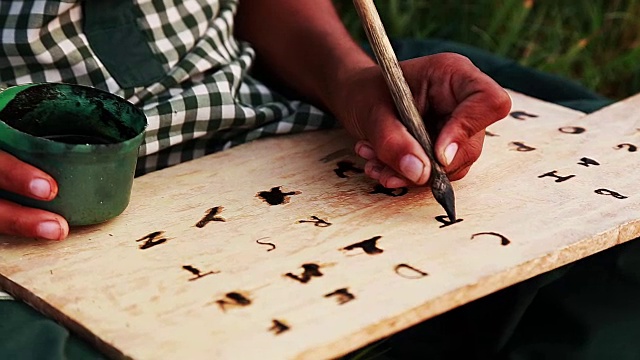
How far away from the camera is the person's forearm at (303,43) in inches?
54.5

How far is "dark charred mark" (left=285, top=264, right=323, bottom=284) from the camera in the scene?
0.99 meters

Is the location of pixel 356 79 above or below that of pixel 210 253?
above

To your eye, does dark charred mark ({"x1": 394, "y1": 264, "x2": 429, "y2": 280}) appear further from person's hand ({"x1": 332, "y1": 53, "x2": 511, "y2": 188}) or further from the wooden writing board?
person's hand ({"x1": 332, "y1": 53, "x2": 511, "y2": 188})

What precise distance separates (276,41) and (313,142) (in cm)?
22

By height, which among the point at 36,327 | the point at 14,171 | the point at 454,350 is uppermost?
the point at 14,171

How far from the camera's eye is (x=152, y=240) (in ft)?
3.55

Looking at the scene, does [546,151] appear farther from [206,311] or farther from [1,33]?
[1,33]

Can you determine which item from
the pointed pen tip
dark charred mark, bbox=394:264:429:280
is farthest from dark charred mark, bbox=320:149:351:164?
dark charred mark, bbox=394:264:429:280

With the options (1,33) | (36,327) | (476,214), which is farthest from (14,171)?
(476,214)

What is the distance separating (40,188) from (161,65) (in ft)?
1.23

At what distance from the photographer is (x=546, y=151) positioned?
1323mm

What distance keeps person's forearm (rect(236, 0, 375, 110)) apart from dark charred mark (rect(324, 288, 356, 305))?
443 millimetres

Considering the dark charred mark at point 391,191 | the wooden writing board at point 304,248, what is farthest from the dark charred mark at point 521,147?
the dark charred mark at point 391,191

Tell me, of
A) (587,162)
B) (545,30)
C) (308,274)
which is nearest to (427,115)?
(587,162)
